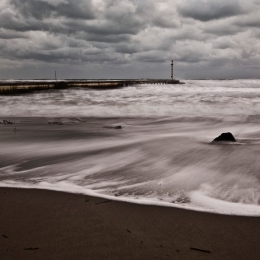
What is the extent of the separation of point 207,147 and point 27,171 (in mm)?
3663

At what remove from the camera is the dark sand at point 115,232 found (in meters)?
1.96

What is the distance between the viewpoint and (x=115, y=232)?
225cm

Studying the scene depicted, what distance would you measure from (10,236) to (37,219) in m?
0.32

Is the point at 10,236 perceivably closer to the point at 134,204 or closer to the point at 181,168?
the point at 134,204

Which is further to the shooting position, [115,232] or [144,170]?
[144,170]

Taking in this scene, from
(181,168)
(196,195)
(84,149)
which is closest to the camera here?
(196,195)

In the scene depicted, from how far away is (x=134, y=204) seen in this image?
2.86m

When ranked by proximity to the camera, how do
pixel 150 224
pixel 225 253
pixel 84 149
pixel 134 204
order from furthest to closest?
pixel 84 149, pixel 134 204, pixel 150 224, pixel 225 253

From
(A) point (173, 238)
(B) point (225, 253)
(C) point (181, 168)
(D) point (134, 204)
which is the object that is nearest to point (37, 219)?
(D) point (134, 204)

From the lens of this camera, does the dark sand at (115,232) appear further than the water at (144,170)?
No

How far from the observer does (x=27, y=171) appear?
4.08 meters

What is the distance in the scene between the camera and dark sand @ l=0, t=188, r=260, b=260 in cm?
196

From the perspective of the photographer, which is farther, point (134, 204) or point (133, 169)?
point (133, 169)

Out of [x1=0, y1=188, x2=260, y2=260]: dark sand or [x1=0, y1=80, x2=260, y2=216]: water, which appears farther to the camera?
[x1=0, y1=80, x2=260, y2=216]: water
